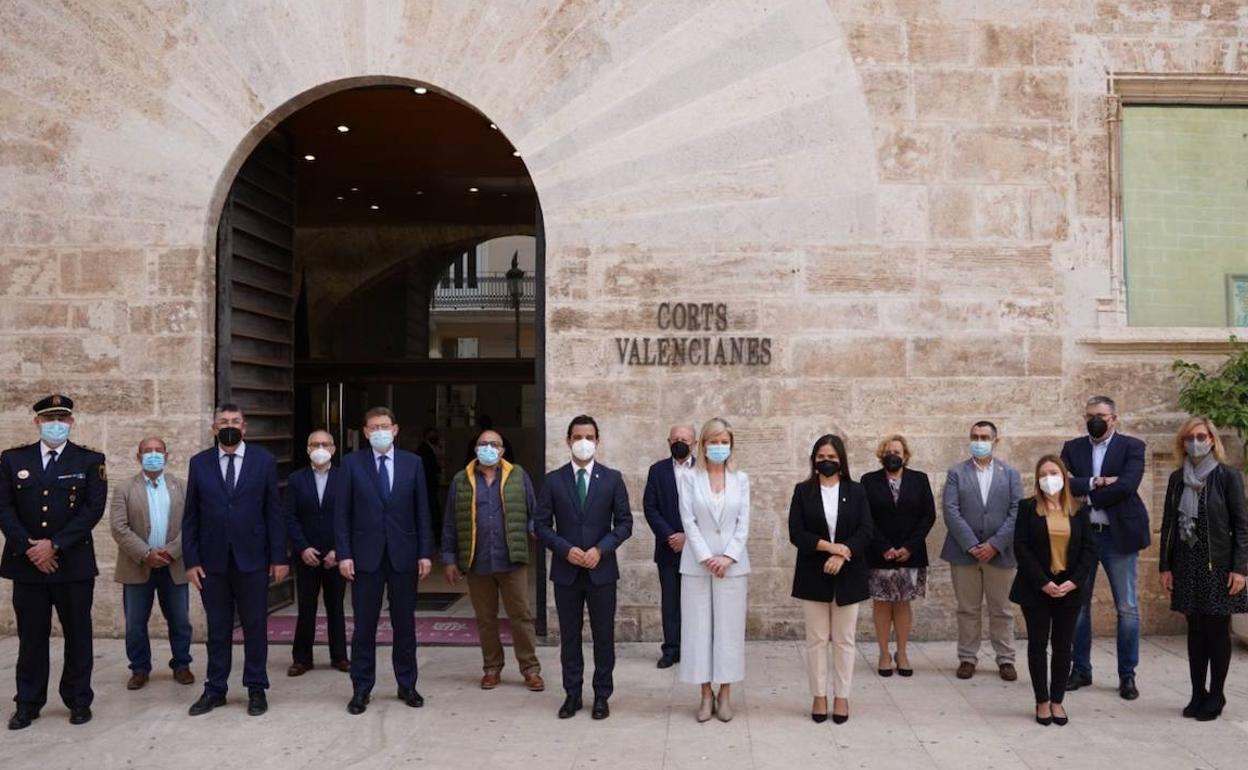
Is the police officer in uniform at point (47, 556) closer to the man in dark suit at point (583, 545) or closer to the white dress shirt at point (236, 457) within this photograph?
the white dress shirt at point (236, 457)

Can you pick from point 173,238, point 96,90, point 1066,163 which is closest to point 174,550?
point 173,238

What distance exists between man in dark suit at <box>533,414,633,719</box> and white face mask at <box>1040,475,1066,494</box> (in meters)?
2.40

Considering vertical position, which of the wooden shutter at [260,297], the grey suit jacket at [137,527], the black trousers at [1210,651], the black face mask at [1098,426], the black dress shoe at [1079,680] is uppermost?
the wooden shutter at [260,297]

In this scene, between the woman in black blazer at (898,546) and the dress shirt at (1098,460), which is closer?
the dress shirt at (1098,460)

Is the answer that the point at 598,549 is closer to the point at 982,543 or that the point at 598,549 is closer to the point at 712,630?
the point at 712,630

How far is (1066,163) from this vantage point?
327 inches

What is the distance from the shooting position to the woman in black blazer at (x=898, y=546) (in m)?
7.10

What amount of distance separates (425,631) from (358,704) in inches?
90.8

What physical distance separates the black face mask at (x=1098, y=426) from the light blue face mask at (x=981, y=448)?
0.64m

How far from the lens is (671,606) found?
755 cm

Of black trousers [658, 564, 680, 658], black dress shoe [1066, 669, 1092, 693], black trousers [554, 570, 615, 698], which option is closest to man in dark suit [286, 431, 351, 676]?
black trousers [554, 570, 615, 698]

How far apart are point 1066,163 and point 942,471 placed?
102 inches

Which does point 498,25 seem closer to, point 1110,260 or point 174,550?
point 174,550

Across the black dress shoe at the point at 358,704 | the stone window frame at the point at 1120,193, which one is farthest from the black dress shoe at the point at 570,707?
the stone window frame at the point at 1120,193
